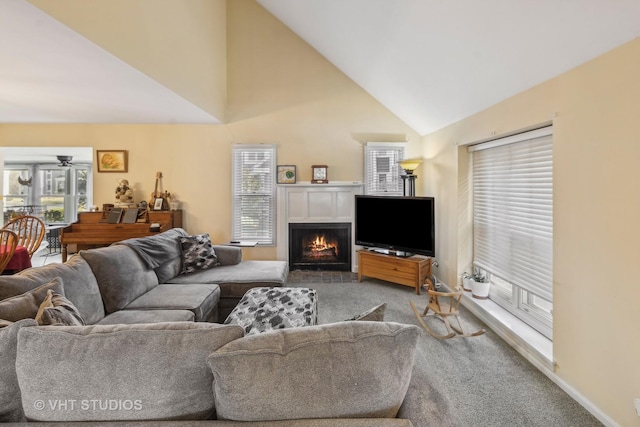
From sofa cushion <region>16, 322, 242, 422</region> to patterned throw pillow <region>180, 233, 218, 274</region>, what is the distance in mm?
2352

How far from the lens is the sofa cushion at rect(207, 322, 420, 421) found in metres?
0.82

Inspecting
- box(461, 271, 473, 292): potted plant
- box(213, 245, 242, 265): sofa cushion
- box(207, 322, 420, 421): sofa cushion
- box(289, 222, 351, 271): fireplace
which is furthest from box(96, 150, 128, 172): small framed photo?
box(461, 271, 473, 292): potted plant

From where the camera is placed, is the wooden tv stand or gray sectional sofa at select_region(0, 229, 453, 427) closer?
gray sectional sofa at select_region(0, 229, 453, 427)

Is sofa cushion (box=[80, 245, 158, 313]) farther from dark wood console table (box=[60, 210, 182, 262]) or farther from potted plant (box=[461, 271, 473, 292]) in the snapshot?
potted plant (box=[461, 271, 473, 292])

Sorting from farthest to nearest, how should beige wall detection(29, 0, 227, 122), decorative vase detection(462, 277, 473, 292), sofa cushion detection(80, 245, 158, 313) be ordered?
decorative vase detection(462, 277, 473, 292)
sofa cushion detection(80, 245, 158, 313)
beige wall detection(29, 0, 227, 122)

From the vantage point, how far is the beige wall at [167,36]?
193 cm

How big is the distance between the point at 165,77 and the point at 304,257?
307cm

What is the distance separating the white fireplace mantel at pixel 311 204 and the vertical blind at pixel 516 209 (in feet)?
5.94

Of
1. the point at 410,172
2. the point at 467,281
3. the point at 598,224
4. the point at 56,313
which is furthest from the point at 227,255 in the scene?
the point at 598,224

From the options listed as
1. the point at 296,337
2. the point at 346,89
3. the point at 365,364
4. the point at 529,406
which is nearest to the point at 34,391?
the point at 296,337

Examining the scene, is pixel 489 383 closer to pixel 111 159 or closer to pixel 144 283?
pixel 144 283

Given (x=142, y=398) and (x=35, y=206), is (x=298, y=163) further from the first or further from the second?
(x=35, y=206)

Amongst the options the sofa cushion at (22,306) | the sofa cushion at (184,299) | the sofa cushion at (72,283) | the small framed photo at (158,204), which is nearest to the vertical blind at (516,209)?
the sofa cushion at (184,299)

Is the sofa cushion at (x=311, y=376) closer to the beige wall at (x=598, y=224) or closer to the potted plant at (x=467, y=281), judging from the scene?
the beige wall at (x=598, y=224)
